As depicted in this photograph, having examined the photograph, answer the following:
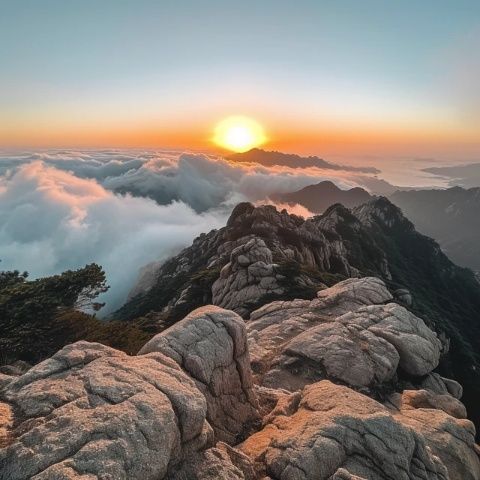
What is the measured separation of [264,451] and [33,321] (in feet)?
106

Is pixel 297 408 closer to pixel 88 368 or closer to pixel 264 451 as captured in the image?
pixel 264 451

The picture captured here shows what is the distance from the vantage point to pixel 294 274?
240 feet

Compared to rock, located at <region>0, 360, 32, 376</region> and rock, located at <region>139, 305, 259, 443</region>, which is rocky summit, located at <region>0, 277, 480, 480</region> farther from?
rock, located at <region>0, 360, 32, 376</region>

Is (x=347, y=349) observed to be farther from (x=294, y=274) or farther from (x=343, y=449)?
(x=294, y=274)

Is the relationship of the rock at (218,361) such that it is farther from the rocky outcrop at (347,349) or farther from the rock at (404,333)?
the rock at (404,333)

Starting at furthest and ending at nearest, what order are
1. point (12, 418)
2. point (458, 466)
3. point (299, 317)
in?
point (299, 317) < point (458, 466) < point (12, 418)

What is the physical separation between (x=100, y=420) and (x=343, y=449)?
34.7 feet

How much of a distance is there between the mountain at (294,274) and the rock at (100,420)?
4553 centimetres

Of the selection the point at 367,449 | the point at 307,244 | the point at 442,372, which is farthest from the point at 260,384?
the point at 307,244

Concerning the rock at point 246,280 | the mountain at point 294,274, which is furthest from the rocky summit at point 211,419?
the mountain at point 294,274

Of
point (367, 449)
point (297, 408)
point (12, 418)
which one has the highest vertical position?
point (12, 418)

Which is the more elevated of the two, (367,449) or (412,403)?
(367,449)

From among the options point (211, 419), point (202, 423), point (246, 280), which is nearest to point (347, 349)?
point (211, 419)

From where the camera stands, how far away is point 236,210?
131 m
